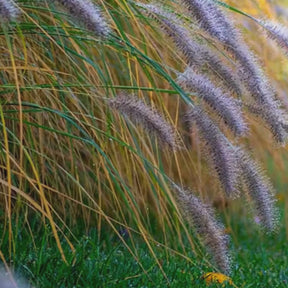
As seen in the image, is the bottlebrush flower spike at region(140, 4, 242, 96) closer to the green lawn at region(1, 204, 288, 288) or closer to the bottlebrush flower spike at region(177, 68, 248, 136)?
the bottlebrush flower spike at region(177, 68, 248, 136)

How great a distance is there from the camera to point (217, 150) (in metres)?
2.26

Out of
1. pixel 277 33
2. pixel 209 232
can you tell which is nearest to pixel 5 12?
pixel 209 232

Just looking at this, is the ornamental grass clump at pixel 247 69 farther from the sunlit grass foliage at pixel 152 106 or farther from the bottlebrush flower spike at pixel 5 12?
the bottlebrush flower spike at pixel 5 12

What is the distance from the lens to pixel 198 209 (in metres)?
2.32

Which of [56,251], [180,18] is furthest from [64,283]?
[180,18]

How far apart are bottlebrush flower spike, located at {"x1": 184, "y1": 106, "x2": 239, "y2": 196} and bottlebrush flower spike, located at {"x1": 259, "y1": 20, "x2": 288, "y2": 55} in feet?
1.38

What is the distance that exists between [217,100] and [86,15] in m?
0.50

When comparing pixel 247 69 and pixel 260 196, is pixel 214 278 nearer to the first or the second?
pixel 260 196

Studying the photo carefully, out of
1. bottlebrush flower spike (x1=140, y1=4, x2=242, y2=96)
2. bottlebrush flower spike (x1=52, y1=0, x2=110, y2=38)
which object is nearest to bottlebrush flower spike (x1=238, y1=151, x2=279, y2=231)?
bottlebrush flower spike (x1=140, y1=4, x2=242, y2=96)

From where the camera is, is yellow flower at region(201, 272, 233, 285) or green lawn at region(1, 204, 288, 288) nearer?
green lawn at region(1, 204, 288, 288)

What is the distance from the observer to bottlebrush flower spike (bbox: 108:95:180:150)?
7.32 ft

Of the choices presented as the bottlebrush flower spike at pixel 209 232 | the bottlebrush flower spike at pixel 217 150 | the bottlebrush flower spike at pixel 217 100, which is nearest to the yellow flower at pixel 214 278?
the bottlebrush flower spike at pixel 209 232

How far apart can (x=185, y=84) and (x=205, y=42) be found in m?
0.46

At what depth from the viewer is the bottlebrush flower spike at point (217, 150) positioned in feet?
7.37
